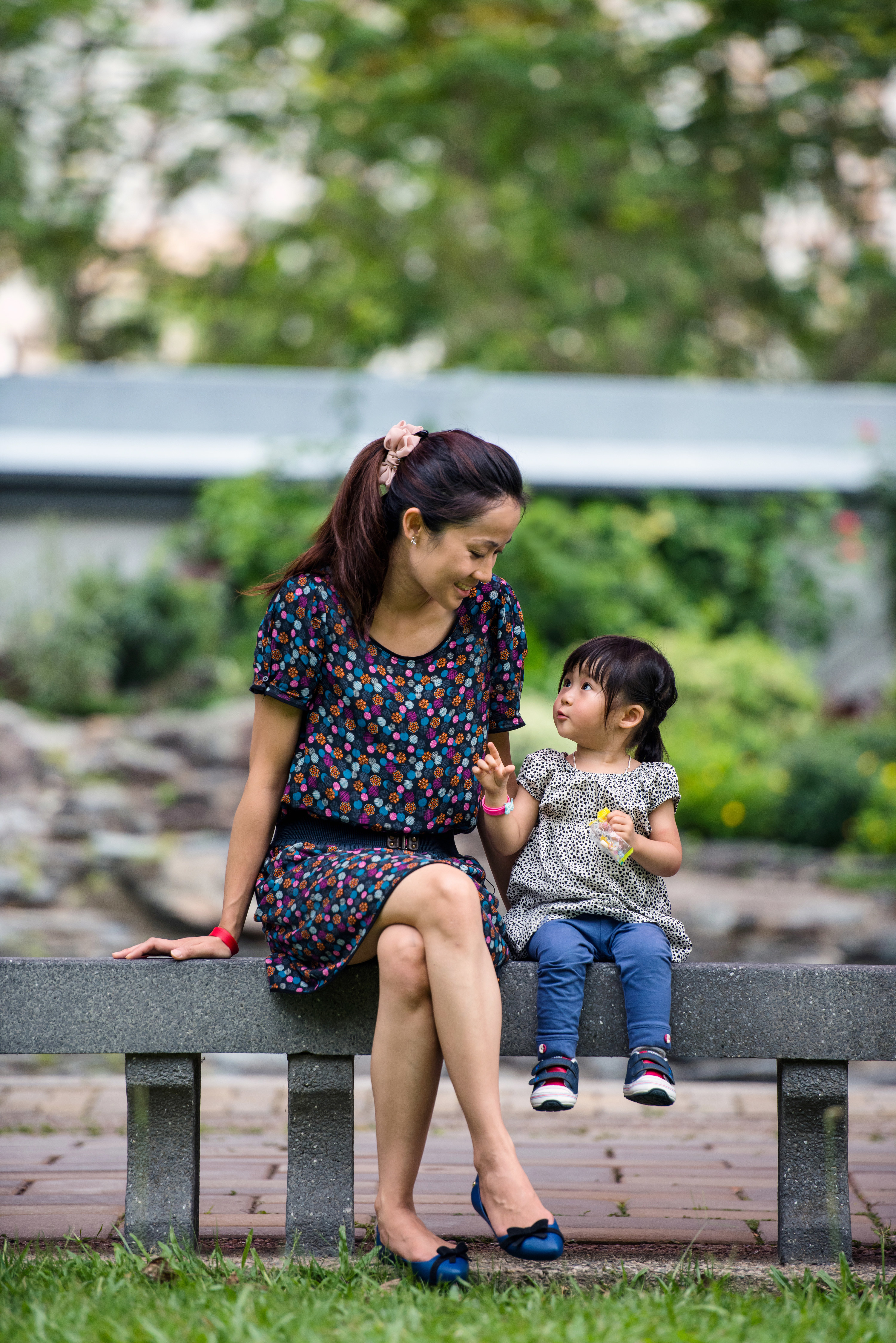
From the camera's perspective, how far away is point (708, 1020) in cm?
241

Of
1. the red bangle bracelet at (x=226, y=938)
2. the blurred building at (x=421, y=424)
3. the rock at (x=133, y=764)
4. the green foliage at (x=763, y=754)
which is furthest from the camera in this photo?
the blurred building at (x=421, y=424)

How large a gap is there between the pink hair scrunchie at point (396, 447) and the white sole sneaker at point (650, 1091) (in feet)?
3.97

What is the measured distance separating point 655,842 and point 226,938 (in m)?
0.84

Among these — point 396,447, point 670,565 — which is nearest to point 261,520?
point 670,565

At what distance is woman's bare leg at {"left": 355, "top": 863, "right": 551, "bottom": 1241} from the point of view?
85.4 inches

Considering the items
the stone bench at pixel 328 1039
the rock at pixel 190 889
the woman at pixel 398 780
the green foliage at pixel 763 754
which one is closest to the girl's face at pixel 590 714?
the woman at pixel 398 780

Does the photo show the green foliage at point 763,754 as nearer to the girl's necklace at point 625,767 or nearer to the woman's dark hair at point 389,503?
the girl's necklace at point 625,767

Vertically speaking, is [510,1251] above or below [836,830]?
above

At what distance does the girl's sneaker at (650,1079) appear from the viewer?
87.9 inches

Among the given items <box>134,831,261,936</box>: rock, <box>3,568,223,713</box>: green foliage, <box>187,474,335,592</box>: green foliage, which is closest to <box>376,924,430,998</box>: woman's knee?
<box>134,831,261,936</box>: rock

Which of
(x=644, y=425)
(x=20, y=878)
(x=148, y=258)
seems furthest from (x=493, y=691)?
(x=148, y=258)

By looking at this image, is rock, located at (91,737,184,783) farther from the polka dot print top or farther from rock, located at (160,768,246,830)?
the polka dot print top

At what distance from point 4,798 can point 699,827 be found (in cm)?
387

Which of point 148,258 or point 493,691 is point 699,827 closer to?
point 493,691
